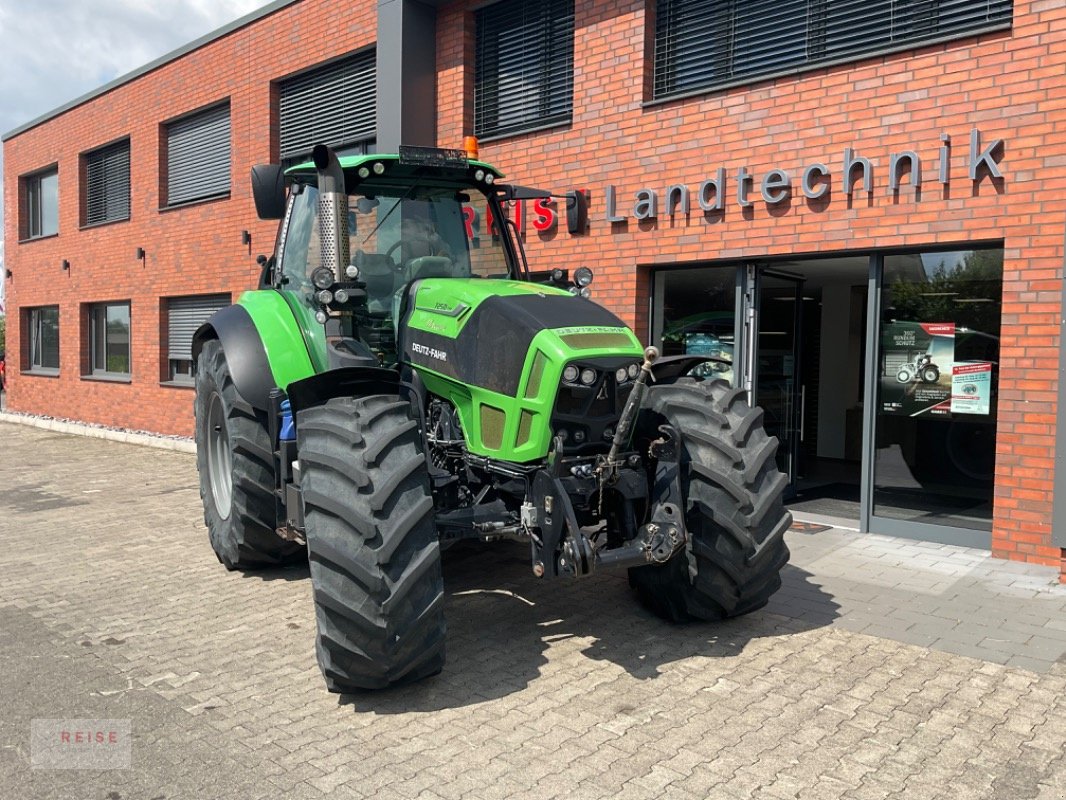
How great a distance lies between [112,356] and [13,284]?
5.01 metres

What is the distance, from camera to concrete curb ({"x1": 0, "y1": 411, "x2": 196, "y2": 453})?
533 inches

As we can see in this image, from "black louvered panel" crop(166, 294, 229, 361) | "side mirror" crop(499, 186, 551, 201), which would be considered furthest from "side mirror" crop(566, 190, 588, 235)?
"black louvered panel" crop(166, 294, 229, 361)

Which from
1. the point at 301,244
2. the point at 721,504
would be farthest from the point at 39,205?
the point at 721,504

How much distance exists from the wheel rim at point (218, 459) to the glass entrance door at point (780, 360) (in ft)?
15.1

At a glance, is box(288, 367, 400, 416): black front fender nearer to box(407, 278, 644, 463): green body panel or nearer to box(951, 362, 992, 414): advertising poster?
box(407, 278, 644, 463): green body panel

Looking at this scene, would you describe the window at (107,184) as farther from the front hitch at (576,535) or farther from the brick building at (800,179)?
the front hitch at (576,535)

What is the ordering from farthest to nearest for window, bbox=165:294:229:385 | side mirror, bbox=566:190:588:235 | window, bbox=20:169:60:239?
window, bbox=20:169:60:239
window, bbox=165:294:229:385
side mirror, bbox=566:190:588:235

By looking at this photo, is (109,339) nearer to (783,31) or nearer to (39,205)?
(39,205)

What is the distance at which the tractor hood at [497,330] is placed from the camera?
4355mm

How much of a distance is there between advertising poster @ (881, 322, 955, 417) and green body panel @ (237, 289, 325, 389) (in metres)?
4.63

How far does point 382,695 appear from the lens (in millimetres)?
4078

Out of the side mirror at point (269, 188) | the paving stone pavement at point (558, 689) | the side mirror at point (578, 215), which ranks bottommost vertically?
the paving stone pavement at point (558, 689)

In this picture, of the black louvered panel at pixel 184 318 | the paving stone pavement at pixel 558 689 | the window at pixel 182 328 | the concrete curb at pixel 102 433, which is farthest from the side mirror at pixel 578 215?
the window at pixel 182 328

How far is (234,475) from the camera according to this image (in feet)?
18.9
